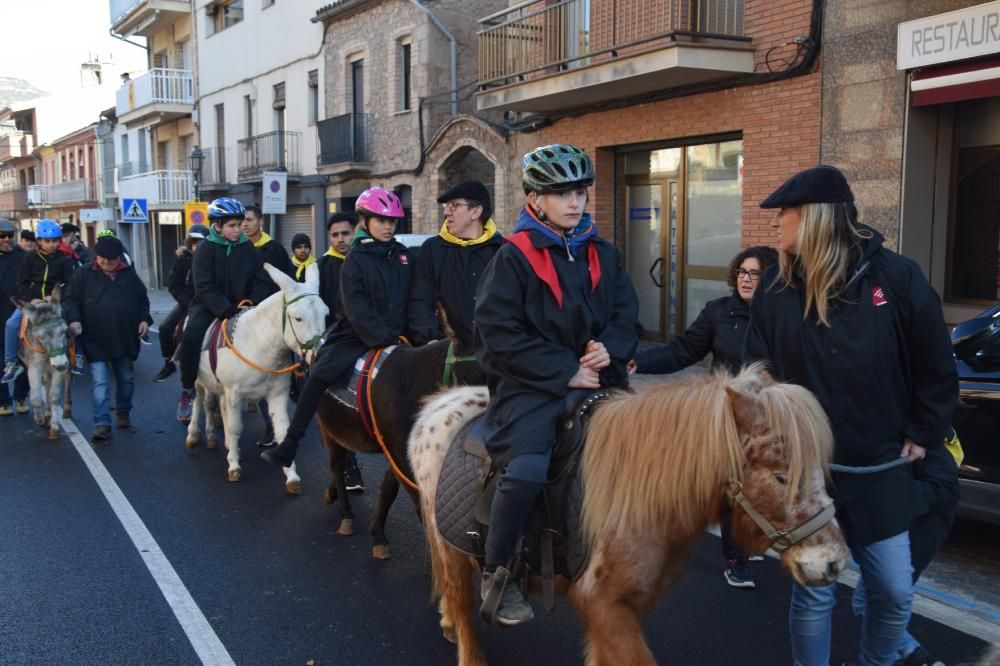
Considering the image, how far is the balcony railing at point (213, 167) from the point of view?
30.2 metres

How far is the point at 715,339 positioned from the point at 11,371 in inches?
328

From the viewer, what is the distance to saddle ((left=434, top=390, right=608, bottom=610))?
3133mm

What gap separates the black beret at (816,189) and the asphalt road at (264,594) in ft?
7.39

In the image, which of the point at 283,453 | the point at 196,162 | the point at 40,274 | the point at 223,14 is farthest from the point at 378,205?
the point at 223,14

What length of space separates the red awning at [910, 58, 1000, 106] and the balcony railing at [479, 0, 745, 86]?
283 cm

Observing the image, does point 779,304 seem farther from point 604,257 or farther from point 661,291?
point 661,291

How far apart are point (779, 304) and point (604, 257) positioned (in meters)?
0.69

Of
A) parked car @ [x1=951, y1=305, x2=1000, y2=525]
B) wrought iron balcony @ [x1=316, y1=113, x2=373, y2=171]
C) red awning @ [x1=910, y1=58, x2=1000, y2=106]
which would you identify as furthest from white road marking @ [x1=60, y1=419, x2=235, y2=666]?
wrought iron balcony @ [x1=316, y1=113, x2=373, y2=171]

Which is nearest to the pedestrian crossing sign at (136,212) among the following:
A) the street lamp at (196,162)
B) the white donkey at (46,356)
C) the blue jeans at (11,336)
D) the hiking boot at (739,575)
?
the street lamp at (196,162)

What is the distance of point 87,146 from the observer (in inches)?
1833

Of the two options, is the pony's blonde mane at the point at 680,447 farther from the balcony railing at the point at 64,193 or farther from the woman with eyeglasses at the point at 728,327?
the balcony railing at the point at 64,193

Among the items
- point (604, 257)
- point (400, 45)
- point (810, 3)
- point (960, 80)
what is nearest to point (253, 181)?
point (400, 45)

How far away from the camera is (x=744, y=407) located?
2.73m

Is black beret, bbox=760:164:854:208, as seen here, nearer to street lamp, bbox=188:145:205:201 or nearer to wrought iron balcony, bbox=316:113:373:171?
wrought iron balcony, bbox=316:113:373:171
